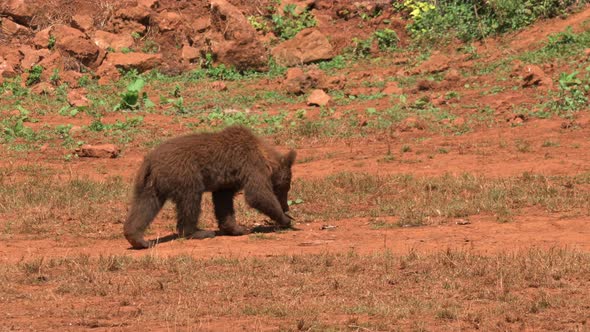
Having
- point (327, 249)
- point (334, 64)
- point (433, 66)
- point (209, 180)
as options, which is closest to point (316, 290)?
point (327, 249)

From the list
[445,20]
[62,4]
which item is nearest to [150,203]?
[445,20]

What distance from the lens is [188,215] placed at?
452 inches

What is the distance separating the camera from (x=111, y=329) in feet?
24.6

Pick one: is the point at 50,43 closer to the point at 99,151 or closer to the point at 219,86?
the point at 219,86

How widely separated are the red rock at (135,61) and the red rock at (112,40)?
0.91 meters

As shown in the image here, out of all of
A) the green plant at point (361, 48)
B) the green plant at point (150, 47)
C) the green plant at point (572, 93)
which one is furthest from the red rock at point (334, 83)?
the green plant at point (150, 47)

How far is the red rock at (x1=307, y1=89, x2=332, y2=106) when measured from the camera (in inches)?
831

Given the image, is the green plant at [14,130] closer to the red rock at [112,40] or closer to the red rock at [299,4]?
the red rock at [112,40]

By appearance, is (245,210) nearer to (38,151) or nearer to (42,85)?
(38,151)

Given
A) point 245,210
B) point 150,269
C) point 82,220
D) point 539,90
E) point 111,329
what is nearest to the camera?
point 111,329

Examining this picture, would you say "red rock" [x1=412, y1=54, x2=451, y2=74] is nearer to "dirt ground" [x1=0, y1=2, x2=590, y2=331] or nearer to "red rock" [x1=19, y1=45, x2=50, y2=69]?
"dirt ground" [x1=0, y1=2, x2=590, y2=331]

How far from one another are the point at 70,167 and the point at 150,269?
Result: 24.7 ft

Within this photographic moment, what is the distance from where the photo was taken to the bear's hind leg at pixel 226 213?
475 inches

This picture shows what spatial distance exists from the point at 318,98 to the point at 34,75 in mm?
6910
